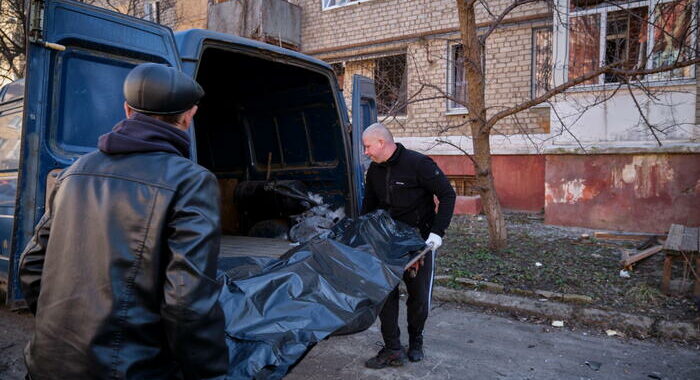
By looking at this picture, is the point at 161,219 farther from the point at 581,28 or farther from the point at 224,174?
the point at 581,28

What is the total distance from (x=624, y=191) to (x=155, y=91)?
347 inches

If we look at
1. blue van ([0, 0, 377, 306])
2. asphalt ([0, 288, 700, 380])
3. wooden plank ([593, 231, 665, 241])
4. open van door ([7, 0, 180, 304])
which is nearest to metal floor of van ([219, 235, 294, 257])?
blue van ([0, 0, 377, 306])

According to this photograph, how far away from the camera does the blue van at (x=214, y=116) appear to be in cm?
293

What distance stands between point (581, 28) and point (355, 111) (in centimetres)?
615

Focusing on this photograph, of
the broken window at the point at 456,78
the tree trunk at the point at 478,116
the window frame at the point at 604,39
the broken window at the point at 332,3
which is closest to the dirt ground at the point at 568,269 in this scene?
the tree trunk at the point at 478,116

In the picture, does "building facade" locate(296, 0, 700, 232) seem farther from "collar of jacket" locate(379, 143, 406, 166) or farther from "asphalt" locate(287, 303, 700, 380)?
"asphalt" locate(287, 303, 700, 380)

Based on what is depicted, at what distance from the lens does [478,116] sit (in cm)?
642

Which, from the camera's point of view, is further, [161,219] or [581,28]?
[581,28]

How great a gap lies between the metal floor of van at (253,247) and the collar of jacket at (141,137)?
8.45 ft

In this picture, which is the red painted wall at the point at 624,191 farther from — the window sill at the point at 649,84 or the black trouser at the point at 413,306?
the black trouser at the point at 413,306

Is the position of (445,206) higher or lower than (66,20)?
lower

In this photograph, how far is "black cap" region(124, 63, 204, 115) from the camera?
1.60m

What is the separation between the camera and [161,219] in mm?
1462

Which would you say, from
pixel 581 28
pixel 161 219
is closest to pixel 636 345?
pixel 161 219
